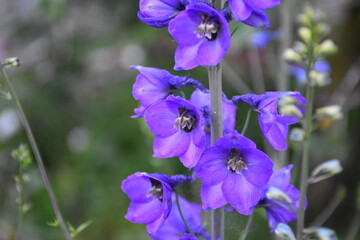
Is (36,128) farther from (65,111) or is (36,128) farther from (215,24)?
(215,24)

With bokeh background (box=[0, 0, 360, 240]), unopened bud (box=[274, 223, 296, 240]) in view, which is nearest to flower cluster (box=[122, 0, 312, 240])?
unopened bud (box=[274, 223, 296, 240])

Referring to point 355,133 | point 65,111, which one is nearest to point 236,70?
point 355,133

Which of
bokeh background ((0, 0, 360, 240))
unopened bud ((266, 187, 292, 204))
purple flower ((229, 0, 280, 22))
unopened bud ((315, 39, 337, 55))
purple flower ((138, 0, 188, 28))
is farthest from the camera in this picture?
bokeh background ((0, 0, 360, 240))

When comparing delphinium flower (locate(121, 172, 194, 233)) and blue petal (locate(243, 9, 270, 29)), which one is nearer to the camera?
blue petal (locate(243, 9, 270, 29))

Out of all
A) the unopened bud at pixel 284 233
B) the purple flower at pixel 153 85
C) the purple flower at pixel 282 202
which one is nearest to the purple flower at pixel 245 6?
the purple flower at pixel 153 85

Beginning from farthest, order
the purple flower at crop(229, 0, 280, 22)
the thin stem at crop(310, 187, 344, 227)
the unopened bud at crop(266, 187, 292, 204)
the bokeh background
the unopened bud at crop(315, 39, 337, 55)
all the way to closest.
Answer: the bokeh background
the thin stem at crop(310, 187, 344, 227)
the unopened bud at crop(315, 39, 337, 55)
the unopened bud at crop(266, 187, 292, 204)
the purple flower at crop(229, 0, 280, 22)

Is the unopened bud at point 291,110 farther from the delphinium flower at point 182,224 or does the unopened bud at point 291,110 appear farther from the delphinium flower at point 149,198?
the delphinium flower at point 182,224

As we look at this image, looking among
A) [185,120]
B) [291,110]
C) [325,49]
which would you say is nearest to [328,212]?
[325,49]

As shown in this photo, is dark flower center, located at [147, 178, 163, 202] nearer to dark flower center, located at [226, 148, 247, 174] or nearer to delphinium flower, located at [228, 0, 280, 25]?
dark flower center, located at [226, 148, 247, 174]
